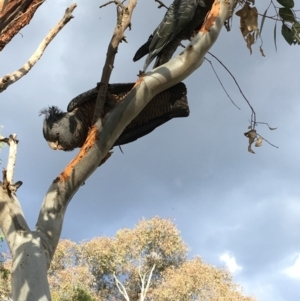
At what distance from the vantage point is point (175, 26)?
2.18 meters

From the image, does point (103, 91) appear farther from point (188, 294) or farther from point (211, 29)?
point (188, 294)

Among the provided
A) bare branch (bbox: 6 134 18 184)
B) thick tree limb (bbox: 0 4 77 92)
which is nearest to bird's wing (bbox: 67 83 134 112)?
bare branch (bbox: 6 134 18 184)

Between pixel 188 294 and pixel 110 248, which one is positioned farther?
pixel 110 248

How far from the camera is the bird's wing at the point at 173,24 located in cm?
216

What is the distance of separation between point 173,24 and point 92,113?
0.69m

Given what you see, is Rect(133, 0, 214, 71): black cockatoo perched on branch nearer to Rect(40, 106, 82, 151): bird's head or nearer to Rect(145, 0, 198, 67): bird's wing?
Rect(145, 0, 198, 67): bird's wing

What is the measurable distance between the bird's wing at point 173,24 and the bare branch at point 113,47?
353mm

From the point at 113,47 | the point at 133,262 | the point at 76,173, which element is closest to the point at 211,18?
the point at 113,47

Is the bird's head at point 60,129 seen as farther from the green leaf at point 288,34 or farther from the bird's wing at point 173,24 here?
the green leaf at point 288,34

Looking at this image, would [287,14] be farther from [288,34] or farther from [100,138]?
[100,138]

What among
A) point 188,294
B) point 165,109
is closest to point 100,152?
point 165,109

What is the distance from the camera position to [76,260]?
1544 centimetres

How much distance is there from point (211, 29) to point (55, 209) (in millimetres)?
771

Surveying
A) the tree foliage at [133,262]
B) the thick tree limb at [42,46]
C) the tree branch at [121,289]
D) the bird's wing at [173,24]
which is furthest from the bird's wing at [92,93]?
the tree branch at [121,289]
